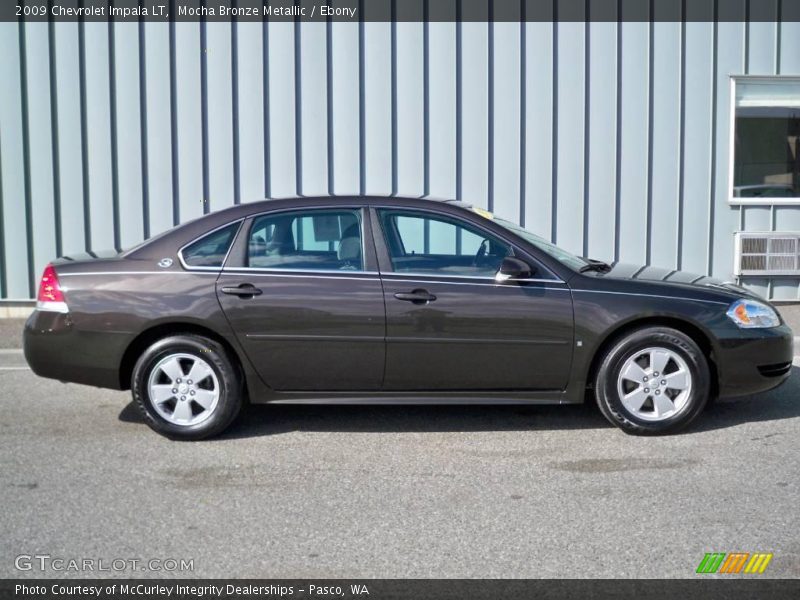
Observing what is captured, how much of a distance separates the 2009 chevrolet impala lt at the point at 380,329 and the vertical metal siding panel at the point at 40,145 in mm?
4487

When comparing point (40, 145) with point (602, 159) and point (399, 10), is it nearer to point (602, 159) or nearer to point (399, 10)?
point (399, 10)

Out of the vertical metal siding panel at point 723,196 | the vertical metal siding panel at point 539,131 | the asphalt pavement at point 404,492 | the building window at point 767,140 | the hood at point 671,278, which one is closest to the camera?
the asphalt pavement at point 404,492

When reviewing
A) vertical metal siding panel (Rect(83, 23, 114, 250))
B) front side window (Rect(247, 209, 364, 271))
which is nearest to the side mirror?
front side window (Rect(247, 209, 364, 271))

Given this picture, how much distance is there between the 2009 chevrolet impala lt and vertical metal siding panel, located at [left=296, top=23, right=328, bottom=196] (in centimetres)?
438

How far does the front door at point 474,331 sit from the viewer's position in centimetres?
577

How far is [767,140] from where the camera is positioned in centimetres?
1064

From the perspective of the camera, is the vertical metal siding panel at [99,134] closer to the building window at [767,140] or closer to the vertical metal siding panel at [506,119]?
the vertical metal siding panel at [506,119]

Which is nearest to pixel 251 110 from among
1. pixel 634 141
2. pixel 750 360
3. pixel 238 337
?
pixel 634 141

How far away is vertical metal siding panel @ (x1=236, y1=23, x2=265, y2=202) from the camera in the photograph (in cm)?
1013

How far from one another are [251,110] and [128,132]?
4.34 feet

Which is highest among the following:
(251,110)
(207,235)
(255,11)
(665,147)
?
(255,11)

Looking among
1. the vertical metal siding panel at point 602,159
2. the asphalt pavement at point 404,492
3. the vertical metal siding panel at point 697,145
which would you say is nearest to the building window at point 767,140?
the vertical metal siding panel at point 697,145
